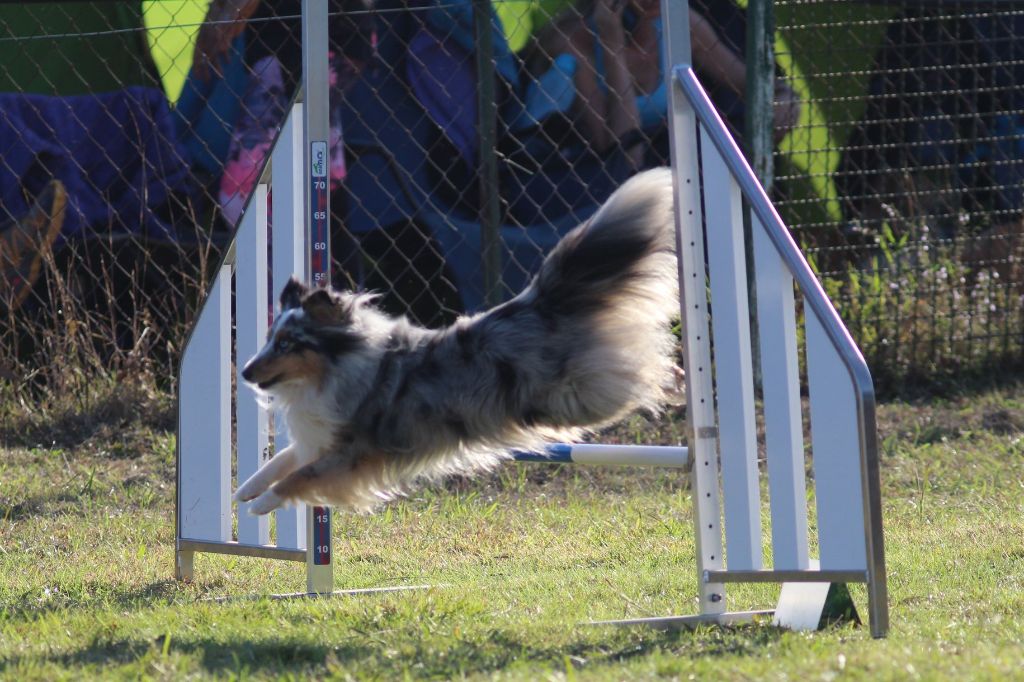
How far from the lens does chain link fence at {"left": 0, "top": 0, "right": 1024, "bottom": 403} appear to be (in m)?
8.01

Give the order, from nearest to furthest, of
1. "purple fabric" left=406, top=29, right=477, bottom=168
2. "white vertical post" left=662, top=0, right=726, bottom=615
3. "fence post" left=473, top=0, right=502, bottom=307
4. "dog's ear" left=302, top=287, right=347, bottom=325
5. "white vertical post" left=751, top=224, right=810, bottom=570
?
"white vertical post" left=751, top=224, right=810, bottom=570 < "white vertical post" left=662, top=0, right=726, bottom=615 < "dog's ear" left=302, top=287, right=347, bottom=325 < "fence post" left=473, top=0, right=502, bottom=307 < "purple fabric" left=406, top=29, right=477, bottom=168

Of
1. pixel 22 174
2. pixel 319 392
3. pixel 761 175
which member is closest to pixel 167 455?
pixel 22 174

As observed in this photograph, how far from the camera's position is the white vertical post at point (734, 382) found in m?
3.73

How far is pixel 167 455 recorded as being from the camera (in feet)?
22.4

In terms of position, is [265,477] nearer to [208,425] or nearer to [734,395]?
[208,425]

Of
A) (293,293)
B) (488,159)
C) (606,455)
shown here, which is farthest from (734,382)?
(488,159)

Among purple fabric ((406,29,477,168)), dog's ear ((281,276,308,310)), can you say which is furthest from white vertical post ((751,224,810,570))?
purple fabric ((406,29,477,168))

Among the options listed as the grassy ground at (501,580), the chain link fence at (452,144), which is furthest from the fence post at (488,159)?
the grassy ground at (501,580)

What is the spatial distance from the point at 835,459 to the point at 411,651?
4.12 ft

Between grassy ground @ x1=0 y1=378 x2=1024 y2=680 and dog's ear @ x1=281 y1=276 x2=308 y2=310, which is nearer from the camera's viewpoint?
grassy ground @ x1=0 y1=378 x2=1024 y2=680

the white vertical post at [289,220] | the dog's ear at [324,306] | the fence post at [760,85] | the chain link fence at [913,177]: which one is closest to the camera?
the dog's ear at [324,306]

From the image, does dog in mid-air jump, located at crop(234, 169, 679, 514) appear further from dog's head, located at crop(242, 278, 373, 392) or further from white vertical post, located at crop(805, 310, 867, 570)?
Result: white vertical post, located at crop(805, 310, 867, 570)

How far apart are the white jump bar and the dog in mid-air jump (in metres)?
0.09

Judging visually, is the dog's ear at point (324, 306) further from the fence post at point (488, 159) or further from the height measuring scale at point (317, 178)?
the fence post at point (488, 159)
